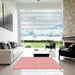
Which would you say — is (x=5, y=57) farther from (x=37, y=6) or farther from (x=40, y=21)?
(x=37, y=6)

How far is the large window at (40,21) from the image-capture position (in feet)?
33.9

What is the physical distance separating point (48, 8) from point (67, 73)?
827 centimetres

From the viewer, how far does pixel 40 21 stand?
10.4m

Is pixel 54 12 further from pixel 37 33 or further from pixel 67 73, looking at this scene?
pixel 67 73

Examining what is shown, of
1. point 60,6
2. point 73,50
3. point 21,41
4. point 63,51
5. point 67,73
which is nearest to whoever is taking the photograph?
point 67,73

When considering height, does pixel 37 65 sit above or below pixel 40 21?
below

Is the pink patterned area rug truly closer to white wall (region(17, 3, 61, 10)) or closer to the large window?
the large window

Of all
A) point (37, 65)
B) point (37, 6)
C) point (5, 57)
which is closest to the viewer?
point (37, 65)

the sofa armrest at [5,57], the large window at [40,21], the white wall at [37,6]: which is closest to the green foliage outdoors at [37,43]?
the large window at [40,21]

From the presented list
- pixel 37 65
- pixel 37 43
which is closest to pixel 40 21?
pixel 37 43

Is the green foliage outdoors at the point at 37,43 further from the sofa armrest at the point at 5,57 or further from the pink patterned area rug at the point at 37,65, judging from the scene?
the sofa armrest at the point at 5,57

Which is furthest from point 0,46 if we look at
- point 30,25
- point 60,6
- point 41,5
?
point 60,6

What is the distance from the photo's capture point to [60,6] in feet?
32.5

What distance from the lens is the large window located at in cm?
1032
